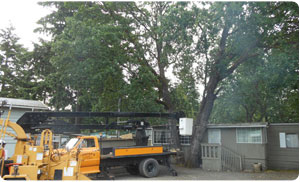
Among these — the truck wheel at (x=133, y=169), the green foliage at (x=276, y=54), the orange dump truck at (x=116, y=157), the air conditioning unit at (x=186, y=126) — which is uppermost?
the green foliage at (x=276, y=54)

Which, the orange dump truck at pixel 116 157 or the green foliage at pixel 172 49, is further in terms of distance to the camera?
the green foliage at pixel 172 49

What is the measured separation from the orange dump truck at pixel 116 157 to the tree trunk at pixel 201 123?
137 inches

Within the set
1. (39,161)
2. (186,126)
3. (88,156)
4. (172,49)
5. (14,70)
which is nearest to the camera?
(39,161)

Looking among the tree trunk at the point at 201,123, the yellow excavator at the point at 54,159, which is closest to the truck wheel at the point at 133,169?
the yellow excavator at the point at 54,159

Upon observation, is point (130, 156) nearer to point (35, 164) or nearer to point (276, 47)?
point (35, 164)

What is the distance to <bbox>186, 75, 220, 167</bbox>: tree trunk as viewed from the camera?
15633mm

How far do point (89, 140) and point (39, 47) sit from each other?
18449 mm

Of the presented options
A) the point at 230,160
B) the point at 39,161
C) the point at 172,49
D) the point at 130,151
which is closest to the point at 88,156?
the point at 39,161

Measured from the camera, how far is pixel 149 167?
1220cm

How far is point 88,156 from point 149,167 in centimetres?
329

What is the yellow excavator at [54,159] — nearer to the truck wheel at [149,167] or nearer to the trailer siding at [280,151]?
the truck wheel at [149,167]

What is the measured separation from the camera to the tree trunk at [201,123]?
51.3 feet

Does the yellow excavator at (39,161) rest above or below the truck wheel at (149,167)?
above

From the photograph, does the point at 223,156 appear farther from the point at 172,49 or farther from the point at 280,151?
the point at 172,49
